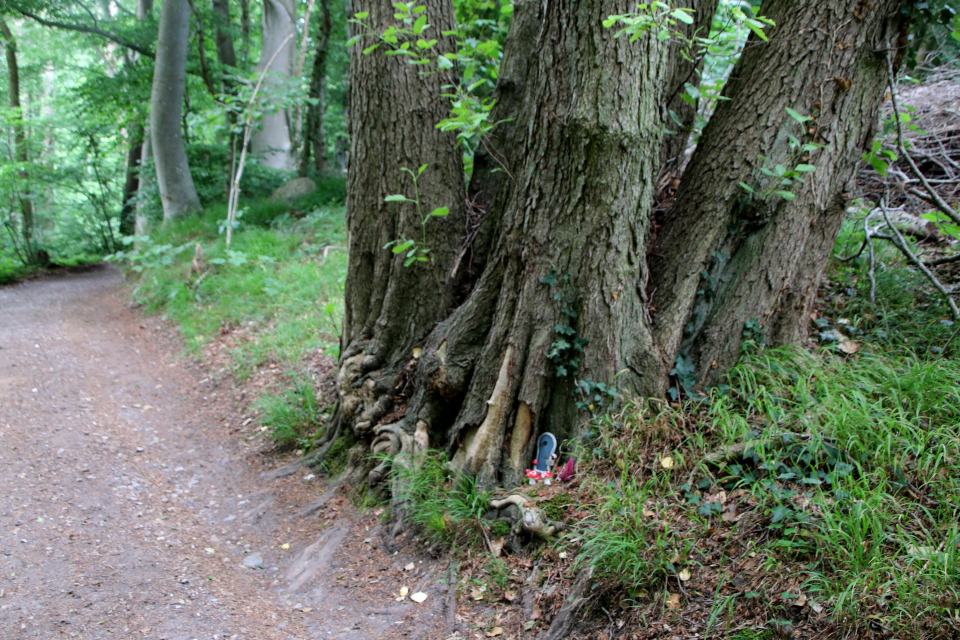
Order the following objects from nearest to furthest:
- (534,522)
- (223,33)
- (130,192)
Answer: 1. (534,522)
2. (223,33)
3. (130,192)

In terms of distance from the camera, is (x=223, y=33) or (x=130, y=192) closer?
(x=223, y=33)

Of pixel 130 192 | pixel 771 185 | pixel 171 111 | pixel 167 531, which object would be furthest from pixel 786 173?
pixel 130 192

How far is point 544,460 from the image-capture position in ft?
11.1

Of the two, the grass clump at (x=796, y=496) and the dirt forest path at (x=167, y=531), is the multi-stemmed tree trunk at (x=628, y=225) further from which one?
the dirt forest path at (x=167, y=531)

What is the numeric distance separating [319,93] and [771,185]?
434 inches

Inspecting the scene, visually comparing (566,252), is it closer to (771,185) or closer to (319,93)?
(771,185)

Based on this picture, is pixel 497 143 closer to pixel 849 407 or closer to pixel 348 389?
pixel 348 389

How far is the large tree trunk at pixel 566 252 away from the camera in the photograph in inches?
124

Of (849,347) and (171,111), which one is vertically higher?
(171,111)

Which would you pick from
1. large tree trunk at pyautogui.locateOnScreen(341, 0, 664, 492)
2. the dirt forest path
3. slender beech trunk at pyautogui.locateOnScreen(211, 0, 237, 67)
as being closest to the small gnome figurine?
large tree trunk at pyautogui.locateOnScreen(341, 0, 664, 492)

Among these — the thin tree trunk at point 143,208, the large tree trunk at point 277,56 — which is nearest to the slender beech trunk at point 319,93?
the large tree trunk at point 277,56

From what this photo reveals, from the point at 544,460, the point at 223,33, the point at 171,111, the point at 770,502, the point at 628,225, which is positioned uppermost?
the point at 223,33

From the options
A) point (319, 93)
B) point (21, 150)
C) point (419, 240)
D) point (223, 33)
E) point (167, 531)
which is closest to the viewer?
point (167, 531)

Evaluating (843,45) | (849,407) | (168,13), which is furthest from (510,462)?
(168,13)
